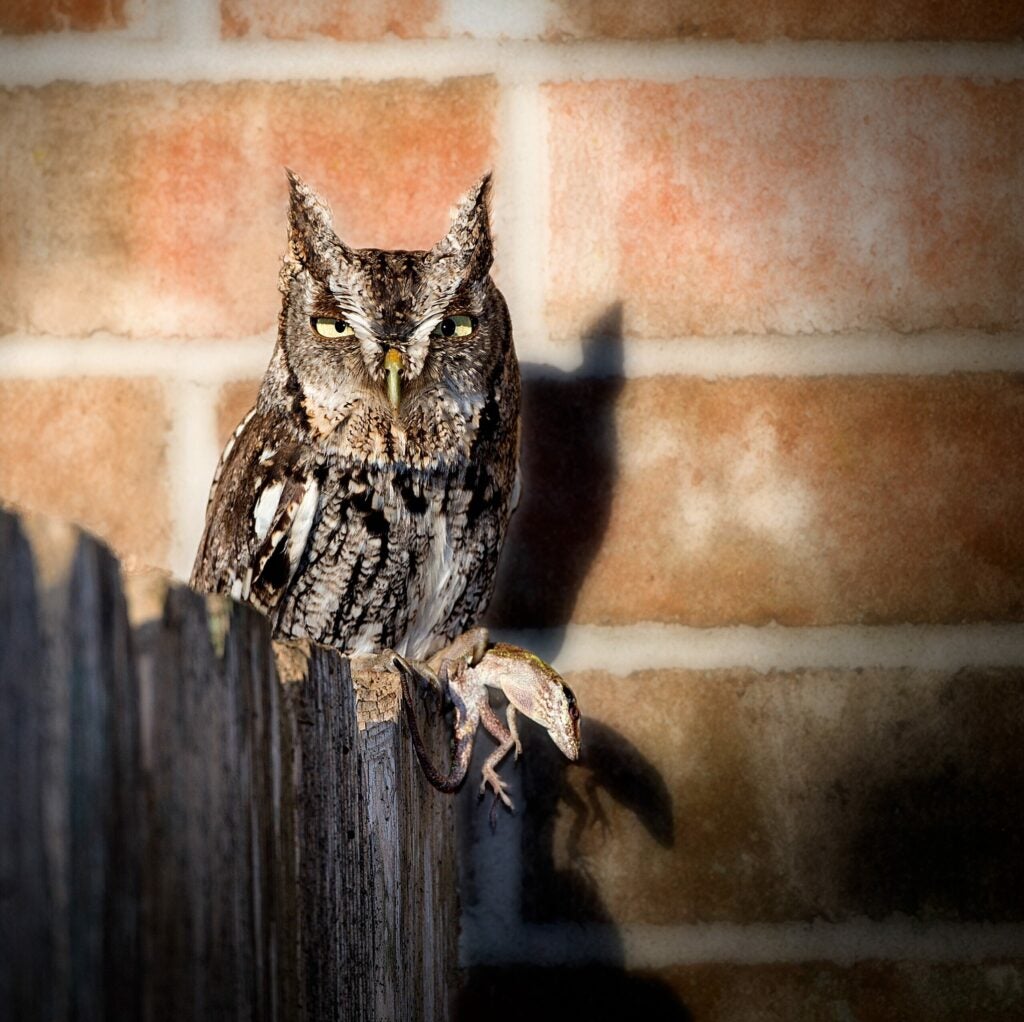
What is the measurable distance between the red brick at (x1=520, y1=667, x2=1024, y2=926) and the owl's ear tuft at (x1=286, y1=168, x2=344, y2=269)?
1.27ft

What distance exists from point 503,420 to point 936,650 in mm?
396

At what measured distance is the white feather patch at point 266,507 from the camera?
3.19 feet

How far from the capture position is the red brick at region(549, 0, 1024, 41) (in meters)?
1.02

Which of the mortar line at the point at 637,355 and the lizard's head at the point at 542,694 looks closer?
the lizard's head at the point at 542,694

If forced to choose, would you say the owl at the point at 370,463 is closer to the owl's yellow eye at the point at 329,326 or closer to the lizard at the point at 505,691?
the owl's yellow eye at the point at 329,326

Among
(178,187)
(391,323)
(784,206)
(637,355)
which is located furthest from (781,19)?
(178,187)

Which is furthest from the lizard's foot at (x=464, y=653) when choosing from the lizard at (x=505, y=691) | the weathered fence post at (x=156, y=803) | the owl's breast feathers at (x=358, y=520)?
the weathered fence post at (x=156, y=803)

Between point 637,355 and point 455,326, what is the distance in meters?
0.15

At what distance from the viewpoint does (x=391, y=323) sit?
98cm

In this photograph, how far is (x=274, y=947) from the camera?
39cm

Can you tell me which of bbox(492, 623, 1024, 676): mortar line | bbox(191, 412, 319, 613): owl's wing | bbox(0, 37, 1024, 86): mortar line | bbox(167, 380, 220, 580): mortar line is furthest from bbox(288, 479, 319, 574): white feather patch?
bbox(0, 37, 1024, 86): mortar line

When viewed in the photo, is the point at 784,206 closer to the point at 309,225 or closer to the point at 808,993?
the point at 309,225

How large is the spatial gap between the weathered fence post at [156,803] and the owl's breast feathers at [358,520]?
1.59 feet

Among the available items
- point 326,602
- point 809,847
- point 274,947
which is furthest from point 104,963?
point 809,847
